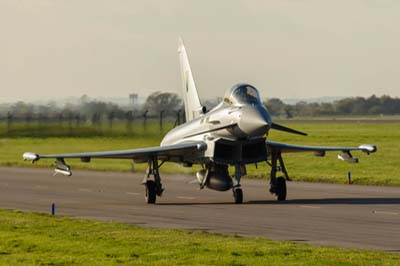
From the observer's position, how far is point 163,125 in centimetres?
4734

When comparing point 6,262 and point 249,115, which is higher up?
point 249,115

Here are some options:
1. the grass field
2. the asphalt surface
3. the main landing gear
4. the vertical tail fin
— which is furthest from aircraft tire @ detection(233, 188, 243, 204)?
the grass field

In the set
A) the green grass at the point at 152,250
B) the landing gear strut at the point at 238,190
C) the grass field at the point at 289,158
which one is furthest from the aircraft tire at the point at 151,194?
the grass field at the point at 289,158

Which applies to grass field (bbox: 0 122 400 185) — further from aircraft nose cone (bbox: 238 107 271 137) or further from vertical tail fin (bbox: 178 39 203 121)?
aircraft nose cone (bbox: 238 107 271 137)

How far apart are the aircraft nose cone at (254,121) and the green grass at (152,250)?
25.5ft

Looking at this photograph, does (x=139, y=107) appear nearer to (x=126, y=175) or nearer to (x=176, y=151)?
(x=126, y=175)

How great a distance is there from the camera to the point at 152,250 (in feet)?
63.0

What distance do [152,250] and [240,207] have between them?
11586 mm

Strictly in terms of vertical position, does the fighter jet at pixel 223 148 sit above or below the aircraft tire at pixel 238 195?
above

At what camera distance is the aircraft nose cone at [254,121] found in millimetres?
30125

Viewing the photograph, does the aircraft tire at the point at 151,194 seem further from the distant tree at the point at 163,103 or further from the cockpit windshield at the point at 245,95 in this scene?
the distant tree at the point at 163,103

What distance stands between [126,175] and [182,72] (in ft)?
35.7

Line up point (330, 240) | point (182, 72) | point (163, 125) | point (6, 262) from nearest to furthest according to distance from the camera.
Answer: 1. point (6, 262)
2. point (330, 240)
3. point (182, 72)
4. point (163, 125)

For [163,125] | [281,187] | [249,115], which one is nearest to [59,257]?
[249,115]
